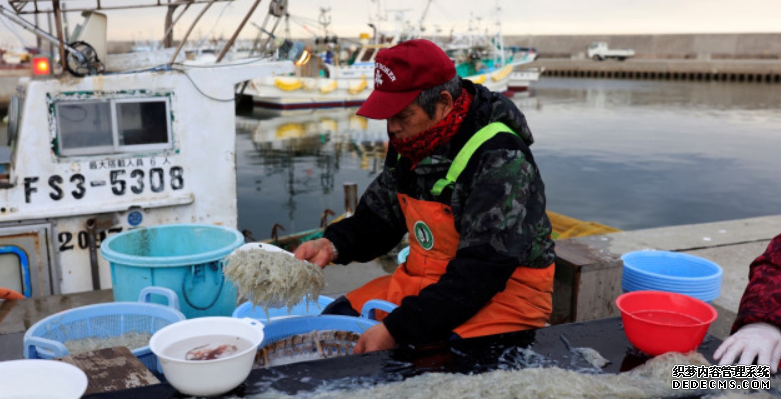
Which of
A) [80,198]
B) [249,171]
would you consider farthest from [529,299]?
[249,171]

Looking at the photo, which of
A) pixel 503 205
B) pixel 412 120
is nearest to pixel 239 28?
pixel 412 120

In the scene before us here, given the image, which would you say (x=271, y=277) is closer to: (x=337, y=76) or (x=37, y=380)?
(x=37, y=380)

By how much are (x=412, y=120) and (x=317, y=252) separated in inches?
32.1

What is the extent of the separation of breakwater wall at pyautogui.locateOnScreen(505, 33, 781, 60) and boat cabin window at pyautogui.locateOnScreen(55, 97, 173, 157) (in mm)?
70071

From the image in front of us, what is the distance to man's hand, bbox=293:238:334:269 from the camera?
2.76 metres

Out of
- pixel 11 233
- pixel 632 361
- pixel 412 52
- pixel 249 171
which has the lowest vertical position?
pixel 249 171

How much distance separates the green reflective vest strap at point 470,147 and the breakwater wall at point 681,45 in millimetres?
71992

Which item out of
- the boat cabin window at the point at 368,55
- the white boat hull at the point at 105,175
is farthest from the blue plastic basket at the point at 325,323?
the boat cabin window at the point at 368,55

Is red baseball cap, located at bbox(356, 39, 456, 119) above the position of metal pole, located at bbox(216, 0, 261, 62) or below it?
below

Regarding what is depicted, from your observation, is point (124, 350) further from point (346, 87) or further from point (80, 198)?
point (346, 87)

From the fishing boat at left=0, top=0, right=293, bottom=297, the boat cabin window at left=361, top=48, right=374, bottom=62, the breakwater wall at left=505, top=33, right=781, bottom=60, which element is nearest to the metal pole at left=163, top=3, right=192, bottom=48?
the fishing boat at left=0, top=0, right=293, bottom=297

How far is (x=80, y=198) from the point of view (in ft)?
19.1

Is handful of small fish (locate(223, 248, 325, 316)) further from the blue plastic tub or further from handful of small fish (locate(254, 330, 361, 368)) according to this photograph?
the blue plastic tub

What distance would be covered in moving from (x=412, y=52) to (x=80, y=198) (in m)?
4.69
